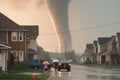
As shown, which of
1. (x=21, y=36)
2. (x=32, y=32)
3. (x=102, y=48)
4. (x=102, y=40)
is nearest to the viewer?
(x=21, y=36)

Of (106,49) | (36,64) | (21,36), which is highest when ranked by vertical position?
(106,49)

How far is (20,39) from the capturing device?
69812 mm

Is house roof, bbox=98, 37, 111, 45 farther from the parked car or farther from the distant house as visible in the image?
the parked car

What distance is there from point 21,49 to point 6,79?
3548 cm

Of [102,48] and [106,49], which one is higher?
[102,48]

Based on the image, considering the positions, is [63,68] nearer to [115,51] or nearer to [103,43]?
[115,51]

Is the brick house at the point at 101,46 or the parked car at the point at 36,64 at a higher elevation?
the brick house at the point at 101,46

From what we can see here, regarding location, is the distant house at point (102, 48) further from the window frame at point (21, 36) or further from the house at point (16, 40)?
the house at point (16, 40)

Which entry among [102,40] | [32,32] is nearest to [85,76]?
[32,32]

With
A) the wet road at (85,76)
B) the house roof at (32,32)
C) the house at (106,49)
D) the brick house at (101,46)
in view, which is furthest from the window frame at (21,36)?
the brick house at (101,46)

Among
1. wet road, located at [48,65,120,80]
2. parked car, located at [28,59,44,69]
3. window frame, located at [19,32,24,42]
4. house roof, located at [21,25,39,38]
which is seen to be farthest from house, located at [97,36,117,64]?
wet road, located at [48,65,120,80]

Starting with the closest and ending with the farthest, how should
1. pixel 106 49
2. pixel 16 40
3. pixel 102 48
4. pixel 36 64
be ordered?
pixel 36 64
pixel 16 40
pixel 106 49
pixel 102 48

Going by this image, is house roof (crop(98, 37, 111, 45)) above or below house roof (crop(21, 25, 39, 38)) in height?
above

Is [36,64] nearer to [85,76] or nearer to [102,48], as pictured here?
[85,76]
